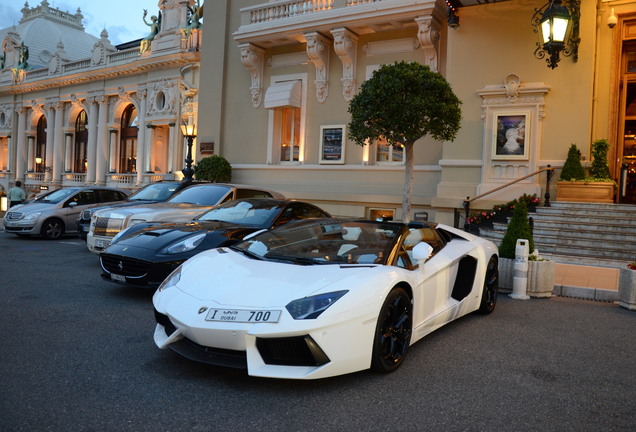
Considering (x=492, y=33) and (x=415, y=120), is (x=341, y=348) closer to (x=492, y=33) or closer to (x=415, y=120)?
(x=415, y=120)

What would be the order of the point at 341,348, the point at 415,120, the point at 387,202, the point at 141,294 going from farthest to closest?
the point at 387,202
the point at 415,120
the point at 141,294
the point at 341,348

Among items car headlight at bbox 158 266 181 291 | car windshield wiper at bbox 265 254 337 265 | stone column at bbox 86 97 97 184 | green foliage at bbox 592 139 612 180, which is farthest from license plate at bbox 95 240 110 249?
stone column at bbox 86 97 97 184

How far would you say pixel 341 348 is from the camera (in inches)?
142

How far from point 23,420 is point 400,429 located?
2.17m

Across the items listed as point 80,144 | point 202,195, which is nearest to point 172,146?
point 80,144

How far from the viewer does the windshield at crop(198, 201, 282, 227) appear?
753 centimetres

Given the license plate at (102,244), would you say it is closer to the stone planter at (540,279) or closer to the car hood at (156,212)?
the car hood at (156,212)

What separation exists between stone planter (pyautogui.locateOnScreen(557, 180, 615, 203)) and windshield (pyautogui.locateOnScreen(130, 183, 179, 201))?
913 centimetres

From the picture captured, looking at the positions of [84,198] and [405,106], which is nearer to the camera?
[405,106]

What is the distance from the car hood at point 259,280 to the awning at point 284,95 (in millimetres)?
14008

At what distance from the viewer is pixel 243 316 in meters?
3.59

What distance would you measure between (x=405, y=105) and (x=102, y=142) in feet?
87.6

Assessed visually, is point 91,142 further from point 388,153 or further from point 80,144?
point 388,153

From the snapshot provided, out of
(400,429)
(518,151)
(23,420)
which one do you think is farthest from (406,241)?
(518,151)
